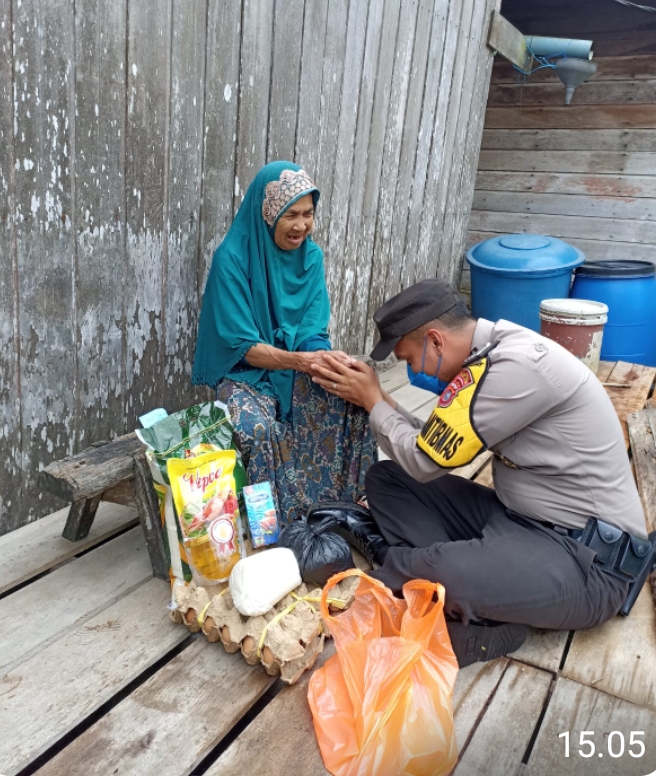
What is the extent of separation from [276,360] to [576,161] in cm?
495

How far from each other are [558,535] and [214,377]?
1.43 meters

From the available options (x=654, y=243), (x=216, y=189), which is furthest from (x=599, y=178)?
(x=216, y=189)

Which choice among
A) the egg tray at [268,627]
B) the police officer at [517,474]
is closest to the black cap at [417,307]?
the police officer at [517,474]

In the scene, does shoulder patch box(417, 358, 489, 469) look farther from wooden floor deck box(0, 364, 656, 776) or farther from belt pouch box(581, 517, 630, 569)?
wooden floor deck box(0, 364, 656, 776)

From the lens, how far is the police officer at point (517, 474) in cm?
199

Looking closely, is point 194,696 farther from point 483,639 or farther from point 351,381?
point 351,381

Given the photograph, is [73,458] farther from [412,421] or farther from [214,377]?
[412,421]

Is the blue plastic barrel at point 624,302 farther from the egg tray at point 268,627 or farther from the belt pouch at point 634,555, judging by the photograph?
the egg tray at point 268,627

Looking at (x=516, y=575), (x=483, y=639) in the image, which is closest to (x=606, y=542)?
(x=516, y=575)

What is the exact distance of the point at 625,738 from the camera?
1.75 m

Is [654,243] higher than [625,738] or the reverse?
higher

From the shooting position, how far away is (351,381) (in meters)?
2.52

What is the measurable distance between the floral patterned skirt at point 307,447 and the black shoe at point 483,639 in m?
0.91

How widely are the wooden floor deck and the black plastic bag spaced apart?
1.25ft
